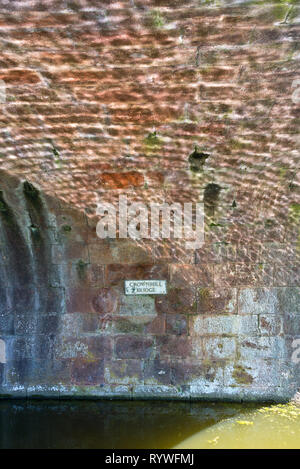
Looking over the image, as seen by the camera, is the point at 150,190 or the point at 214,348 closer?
the point at 150,190

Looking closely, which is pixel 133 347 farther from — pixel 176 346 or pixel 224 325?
pixel 224 325

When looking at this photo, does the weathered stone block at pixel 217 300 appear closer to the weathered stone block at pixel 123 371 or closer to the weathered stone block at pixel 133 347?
the weathered stone block at pixel 133 347

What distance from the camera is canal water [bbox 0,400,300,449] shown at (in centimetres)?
271

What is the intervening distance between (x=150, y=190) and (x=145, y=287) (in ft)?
2.69

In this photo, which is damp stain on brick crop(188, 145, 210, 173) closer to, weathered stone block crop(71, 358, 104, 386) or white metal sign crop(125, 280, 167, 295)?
white metal sign crop(125, 280, 167, 295)

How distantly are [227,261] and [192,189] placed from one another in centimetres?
68

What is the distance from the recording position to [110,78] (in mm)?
2111

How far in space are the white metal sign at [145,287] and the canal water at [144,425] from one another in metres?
0.85

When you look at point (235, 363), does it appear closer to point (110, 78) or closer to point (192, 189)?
point (192, 189)

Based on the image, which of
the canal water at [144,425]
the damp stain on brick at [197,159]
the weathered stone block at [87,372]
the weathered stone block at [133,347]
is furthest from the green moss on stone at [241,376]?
the damp stain on brick at [197,159]

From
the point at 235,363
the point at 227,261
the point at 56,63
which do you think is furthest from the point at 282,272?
the point at 56,63

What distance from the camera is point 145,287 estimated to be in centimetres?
323

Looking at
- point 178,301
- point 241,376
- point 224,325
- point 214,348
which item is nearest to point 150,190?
point 178,301

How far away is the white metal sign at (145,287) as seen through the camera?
10.6ft
